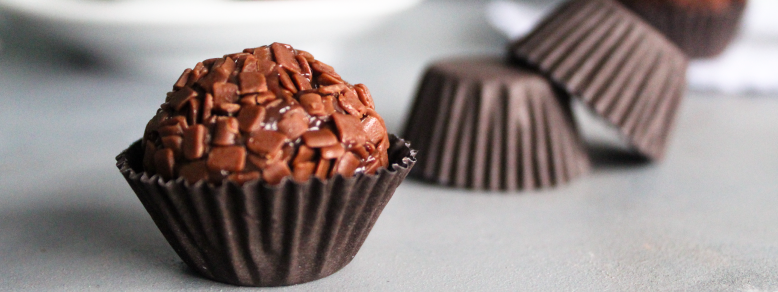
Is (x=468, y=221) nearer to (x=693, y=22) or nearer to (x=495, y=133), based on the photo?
(x=495, y=133)

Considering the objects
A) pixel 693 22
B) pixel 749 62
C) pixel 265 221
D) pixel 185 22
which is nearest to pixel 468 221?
pixel 265 221

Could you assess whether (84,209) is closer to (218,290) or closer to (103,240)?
(103,240)

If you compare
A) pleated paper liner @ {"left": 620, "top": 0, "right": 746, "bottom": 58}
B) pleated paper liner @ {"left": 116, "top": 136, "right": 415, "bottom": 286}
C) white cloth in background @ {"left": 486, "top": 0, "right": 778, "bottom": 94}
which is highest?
pleated paper liner @ {"left": 116, "top": 136, "right": 415, "bottom": 286}

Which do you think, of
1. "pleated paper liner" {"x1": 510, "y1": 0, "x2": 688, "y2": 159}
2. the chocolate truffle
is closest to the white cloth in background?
"pleated paper liner" {"x1": 510, "y1": 0, "x2": 688, "y2": 159}

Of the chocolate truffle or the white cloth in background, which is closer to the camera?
the chocolate truffle

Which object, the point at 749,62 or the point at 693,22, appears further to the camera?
the point at 749,62

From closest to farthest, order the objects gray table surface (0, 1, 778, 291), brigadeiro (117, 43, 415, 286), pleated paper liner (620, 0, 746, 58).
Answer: brigadeiro (117, 43, 415, 286), gray table surface (0, 1, 778, 291), pleated paper liner (620, 0, 746, 58)

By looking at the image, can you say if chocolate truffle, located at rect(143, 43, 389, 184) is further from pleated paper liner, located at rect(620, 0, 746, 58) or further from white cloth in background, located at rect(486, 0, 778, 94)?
pleated paper liner, located at rect(620, 0, 746, 58)

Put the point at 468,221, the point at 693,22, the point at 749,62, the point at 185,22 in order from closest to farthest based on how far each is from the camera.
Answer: the point at 468,221 → the point at 185,22 → the point at 693,22 → the point at 749,62
